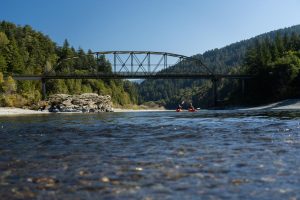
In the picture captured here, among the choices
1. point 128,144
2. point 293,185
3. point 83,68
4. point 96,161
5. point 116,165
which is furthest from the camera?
point 83,68

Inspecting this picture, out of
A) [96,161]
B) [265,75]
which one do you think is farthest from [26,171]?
[265,75]

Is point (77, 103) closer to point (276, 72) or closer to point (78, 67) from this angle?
point (276, 72)

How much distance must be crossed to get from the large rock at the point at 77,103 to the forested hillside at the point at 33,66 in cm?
893

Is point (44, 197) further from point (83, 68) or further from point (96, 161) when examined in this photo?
point (83, 68)

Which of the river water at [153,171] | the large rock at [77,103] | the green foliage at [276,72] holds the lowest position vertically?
the river water at [153,171]

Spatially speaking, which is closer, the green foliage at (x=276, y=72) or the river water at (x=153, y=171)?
the river water at (x=153, y=171)

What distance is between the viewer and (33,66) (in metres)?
157

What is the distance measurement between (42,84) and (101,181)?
126904 mm

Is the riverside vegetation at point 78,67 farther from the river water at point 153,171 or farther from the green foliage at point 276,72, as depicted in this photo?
the river water at point 153,171

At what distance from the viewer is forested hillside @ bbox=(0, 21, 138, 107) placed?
119 meters

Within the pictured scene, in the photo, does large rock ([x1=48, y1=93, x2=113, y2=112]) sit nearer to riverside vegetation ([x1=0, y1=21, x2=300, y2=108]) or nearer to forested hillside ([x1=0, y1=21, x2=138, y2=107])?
riverside vegetation ([x1=0, y1=21, x2=300, y2=108])

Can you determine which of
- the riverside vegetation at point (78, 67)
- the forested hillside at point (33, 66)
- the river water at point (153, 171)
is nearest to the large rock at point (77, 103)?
the riverside vegetation at point (78, 67)

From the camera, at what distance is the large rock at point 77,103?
11650cm

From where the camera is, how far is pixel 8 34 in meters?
167
